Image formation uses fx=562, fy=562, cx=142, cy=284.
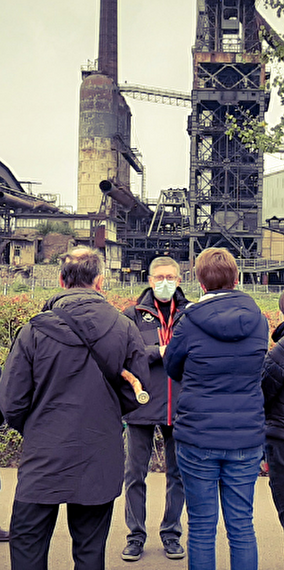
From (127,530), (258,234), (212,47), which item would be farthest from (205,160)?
(127,530)

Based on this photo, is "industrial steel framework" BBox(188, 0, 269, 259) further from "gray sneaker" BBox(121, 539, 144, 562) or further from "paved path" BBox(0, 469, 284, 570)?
"gray sneaker" BBox(121, 539, 144, 562)

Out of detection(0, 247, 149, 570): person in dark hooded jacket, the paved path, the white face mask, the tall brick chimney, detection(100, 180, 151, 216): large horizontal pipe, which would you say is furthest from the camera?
the tall brick chimney

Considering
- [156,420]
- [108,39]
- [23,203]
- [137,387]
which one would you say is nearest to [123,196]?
[23,203]

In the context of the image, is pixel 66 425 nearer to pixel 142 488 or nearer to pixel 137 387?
pixel 137 387

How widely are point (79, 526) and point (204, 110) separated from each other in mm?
50629

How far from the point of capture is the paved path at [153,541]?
147 inches

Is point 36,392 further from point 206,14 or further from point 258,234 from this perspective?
point 206,14

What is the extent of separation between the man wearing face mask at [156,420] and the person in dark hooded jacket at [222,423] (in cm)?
88

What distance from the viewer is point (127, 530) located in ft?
14.2

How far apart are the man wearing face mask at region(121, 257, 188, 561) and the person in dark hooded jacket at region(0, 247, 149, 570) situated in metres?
1.03

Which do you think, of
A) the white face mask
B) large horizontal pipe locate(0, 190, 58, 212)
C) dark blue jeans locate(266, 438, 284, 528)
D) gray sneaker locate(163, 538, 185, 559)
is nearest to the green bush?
gray sneaker locate(163, 538, 185, 559)

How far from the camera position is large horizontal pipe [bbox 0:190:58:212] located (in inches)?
1864

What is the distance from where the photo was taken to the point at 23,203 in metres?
50.2

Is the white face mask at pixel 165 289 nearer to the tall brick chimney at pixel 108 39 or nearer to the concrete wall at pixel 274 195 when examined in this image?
the tall brick chimney at pixel 108 39
